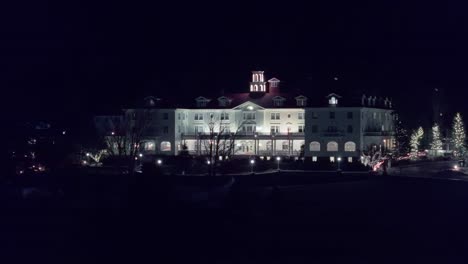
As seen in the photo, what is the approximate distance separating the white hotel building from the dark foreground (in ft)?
105

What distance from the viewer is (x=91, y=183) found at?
46438 millimetres

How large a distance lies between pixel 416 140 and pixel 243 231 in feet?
170

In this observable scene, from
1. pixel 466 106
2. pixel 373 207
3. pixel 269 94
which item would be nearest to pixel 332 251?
pixel 373 207

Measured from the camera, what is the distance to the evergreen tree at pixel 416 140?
7597cm

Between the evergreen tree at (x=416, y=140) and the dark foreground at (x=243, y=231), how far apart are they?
37.4 meters

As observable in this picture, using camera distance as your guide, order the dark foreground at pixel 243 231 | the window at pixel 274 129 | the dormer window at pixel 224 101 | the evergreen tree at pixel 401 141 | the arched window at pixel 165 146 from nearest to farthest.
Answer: the dark foreground at pixel 243 231 < the evergreen tree at pixel 401 141 < the window at pixel 274 129 < the arched window at pixel 165 146 < the dormer window at pixel 224 101

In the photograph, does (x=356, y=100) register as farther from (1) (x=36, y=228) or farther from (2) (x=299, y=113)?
(1) (x=36, y=228)

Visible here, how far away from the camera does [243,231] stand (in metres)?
29.0

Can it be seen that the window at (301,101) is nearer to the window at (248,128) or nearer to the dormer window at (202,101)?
the window at (248,128)

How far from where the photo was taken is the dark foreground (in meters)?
24.2

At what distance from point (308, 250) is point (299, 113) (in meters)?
50.0

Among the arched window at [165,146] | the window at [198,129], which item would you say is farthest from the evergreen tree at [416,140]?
the arched window at [165,146]

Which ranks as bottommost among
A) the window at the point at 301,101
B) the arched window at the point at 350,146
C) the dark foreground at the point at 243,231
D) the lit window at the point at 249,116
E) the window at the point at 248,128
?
the dark foreground at the point at 243,231

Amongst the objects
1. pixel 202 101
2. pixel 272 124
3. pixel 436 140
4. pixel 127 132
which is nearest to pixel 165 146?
pixel 202 101
